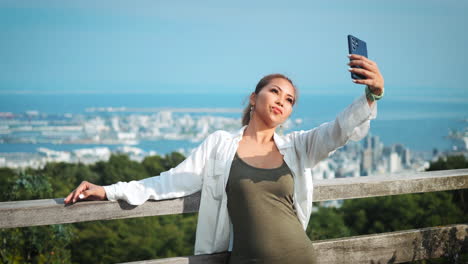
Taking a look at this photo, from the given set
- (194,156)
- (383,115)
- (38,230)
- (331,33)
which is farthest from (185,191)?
(331,33)

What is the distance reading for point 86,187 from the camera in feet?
6.84

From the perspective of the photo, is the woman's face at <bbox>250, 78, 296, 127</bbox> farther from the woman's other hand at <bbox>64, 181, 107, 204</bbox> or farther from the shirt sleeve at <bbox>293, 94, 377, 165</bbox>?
the woman's other hand at <bbox>64, 181, 107, 204</bbox>

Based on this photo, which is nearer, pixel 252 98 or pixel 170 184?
pixel 170 184

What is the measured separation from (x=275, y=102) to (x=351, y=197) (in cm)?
66

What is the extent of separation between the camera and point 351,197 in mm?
2508

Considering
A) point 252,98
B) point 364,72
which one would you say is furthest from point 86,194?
point 364,72

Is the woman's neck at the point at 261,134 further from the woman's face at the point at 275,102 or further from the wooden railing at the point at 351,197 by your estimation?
the wooden railing at the point at 351,197

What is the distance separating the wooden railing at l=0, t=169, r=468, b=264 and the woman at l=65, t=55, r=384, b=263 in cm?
5

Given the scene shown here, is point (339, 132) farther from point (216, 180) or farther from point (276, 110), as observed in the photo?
point (216, 180)

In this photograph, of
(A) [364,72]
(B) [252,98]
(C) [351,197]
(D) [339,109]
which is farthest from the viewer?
(D) [339,109]

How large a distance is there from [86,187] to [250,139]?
2.34 feet

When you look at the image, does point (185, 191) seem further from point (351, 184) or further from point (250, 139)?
point (351, 184)

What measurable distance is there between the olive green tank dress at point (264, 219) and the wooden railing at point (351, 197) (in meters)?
0.21

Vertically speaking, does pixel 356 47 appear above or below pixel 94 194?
above
